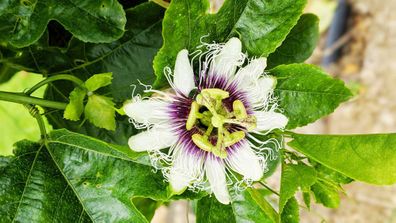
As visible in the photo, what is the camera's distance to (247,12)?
854mm

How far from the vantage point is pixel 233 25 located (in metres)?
0.86

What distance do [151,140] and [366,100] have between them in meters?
2.58

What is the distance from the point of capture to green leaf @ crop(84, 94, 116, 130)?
2.96 feet

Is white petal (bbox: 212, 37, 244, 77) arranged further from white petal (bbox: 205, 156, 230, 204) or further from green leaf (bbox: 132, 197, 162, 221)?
green leaf (bbox: 132, 197, 162, 221)

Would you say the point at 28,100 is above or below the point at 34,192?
→ above

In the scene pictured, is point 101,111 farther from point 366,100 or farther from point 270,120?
point 366,100

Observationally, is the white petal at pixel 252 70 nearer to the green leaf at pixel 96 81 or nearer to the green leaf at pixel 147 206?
the green leaf at pixel 96 81

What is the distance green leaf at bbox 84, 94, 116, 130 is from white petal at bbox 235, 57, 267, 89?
7.7 inches

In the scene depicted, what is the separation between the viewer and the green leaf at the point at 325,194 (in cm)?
96

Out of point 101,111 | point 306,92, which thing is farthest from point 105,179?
point 306,92

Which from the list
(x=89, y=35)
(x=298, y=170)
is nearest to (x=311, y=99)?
(x=298, y=170)

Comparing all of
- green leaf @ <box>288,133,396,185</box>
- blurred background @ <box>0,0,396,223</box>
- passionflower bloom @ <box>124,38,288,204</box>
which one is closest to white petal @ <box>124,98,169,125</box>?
passionflower bloom @ <box>124,38,288,204</box>

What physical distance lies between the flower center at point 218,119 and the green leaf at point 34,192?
22cm

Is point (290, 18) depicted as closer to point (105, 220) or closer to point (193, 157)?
point (193, 157)
